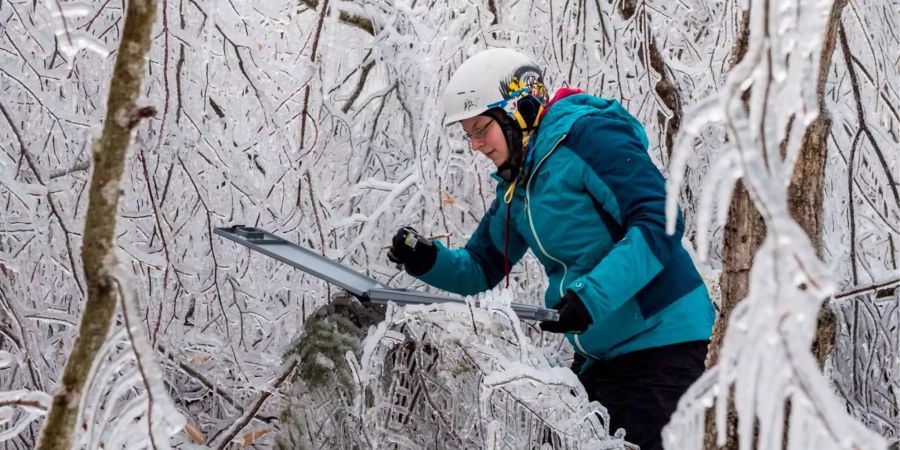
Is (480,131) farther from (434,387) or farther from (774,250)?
(774,250)

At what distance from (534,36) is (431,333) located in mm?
1820

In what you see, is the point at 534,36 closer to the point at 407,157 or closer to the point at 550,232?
the point at 407,157

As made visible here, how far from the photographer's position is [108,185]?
3.09 ft

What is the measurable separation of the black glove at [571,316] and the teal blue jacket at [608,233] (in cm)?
2

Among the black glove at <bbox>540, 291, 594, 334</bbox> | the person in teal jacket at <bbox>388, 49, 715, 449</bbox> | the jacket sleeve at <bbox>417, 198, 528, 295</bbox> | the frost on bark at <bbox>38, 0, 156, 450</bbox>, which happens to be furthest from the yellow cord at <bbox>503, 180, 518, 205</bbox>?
the frost on bark at <bbox>38, 0, 156, 450</bbox>

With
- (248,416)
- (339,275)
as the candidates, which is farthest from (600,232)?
(248,416)

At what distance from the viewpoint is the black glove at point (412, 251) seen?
330cm

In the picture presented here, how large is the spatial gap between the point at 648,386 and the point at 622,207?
1.64 feet

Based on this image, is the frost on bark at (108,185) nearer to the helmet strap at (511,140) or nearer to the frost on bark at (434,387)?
the frost on bark at (434,387)

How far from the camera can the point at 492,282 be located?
11.3 ft

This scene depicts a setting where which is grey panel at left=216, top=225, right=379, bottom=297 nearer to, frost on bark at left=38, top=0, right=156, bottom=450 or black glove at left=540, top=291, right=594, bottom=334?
black glove at left=540, top=291, right=594, bottom=334

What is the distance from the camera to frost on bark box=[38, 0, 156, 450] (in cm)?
92

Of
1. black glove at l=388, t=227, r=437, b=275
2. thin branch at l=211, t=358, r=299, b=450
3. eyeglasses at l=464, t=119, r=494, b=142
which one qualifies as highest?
eyeglasses at l=464, t=119, r=494, b=142

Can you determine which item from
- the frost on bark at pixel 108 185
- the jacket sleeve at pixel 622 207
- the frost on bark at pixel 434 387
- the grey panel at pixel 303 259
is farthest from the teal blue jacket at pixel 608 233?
the frost on bark at pixel 108 185
